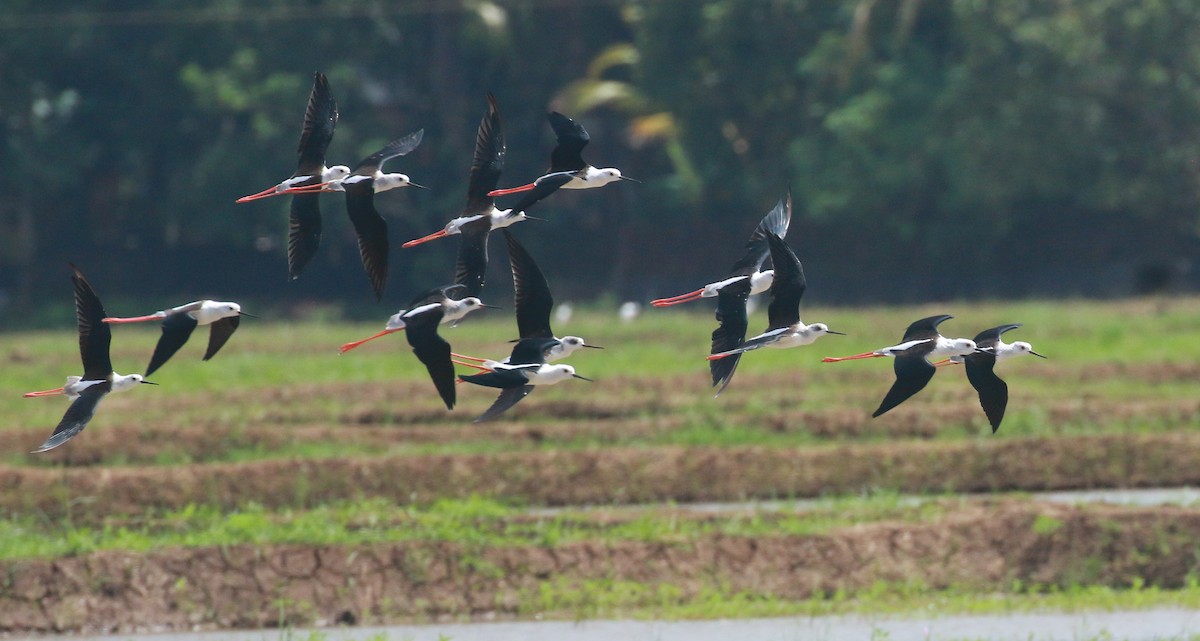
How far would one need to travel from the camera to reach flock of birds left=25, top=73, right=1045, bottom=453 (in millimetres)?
6363

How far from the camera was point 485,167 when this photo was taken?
263 inches

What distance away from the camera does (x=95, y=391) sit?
21.4 ft

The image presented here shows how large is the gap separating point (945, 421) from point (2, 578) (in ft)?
30.1

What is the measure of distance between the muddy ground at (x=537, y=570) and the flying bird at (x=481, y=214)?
615 cm

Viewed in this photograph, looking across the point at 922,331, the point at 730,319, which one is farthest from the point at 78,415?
the point at 922,331

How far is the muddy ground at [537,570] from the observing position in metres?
12.3

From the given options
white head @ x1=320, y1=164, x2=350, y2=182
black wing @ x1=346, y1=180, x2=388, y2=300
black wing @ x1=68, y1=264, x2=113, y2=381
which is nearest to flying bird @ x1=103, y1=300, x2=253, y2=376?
black wing @ x1=68, y1=264, x2=113, y2=381

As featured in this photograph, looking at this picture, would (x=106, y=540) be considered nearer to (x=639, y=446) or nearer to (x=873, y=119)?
(x=639, y=446)

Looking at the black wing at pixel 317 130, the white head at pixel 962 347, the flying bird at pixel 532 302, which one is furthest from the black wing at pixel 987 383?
the black wing at pixel 317 130

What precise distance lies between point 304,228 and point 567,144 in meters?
1.08

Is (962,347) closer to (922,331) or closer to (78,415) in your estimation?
(922,331)

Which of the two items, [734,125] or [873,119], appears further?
[734,125]

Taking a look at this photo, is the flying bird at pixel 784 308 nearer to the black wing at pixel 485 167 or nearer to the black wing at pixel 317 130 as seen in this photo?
the black wing at pixel 485 167

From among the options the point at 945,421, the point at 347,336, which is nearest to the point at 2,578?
the point at 945,421
